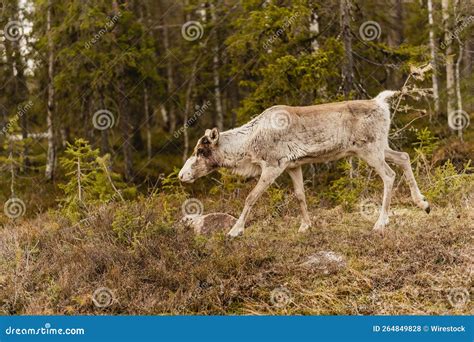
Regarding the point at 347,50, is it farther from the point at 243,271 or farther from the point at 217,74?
the point at 217,74

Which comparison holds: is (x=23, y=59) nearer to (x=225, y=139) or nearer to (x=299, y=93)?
(x=299, y=93)

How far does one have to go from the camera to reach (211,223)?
1116 cm

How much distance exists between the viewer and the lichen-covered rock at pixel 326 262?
845cm

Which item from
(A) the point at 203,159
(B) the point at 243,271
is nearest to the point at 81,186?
(A) the point at 203,159

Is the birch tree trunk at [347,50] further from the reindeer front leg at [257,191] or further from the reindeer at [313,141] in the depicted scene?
the reindeer front leg at [257,191]

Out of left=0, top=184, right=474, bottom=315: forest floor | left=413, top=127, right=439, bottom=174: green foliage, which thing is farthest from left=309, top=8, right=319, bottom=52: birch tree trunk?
left=0, top=184, right=474, bottom=315: forest floor

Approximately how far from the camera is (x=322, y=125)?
10.1 metres

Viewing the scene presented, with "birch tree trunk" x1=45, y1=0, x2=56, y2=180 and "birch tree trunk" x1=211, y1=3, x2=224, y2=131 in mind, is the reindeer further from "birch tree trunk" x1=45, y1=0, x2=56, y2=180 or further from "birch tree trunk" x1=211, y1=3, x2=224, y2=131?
"birch tree trunk" x1=45, y1=0, x2=56, y2=180

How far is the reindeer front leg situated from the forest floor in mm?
180

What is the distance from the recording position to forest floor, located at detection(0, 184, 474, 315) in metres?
7.86

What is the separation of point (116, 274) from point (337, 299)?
3036mm

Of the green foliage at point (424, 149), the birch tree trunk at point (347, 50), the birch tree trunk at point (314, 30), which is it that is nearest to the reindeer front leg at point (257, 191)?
the green foliage at point (424, 149)

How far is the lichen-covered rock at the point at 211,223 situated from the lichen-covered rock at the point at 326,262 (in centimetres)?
256

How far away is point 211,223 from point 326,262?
10.1 feet
